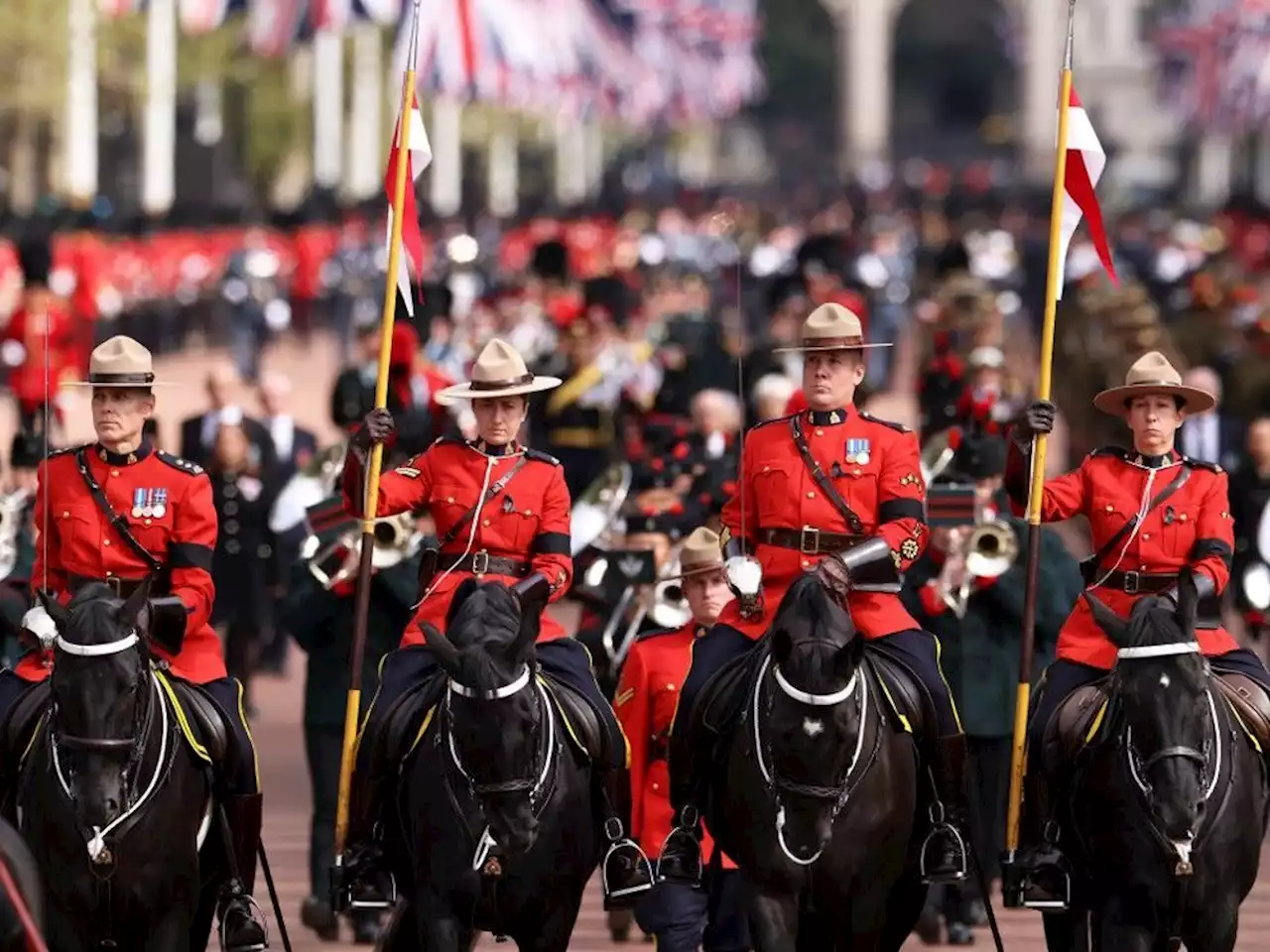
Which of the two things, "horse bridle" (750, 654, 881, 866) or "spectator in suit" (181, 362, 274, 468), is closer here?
"horse bridle" (750, 654, 881, 866)

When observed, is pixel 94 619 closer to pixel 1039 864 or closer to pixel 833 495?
pixel 833 495

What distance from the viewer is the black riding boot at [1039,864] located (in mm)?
12078

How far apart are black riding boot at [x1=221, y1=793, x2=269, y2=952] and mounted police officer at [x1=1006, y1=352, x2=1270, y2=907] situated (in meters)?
2.38

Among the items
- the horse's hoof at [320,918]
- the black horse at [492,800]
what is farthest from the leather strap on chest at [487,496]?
the horse's hoof at [320,918]

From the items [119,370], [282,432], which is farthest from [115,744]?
[282,432]

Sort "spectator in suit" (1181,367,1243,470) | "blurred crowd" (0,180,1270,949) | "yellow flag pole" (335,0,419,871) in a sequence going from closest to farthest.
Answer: "yellow flag pole" (335,0,419,871) → "blurred crowd" (0,180,1270,949) → "spectator in suit" (1181,367,1243,470)

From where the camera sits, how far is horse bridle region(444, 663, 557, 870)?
37.7ft

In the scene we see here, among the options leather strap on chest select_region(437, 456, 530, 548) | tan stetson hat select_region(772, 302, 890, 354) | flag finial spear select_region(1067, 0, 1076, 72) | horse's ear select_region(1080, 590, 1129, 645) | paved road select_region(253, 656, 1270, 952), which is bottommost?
paved road select_region(253, 656, 1270, 952)

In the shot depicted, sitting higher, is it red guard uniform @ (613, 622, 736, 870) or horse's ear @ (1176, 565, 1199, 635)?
horse's ear @ (1176, 565, 1199, 635)

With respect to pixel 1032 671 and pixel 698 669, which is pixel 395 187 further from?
pixel 1032 671

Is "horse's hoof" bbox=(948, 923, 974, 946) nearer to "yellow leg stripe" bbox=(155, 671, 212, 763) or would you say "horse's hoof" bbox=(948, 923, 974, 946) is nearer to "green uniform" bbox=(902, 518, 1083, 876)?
"green uniform" bbox=(902, 518, 1083, 876)

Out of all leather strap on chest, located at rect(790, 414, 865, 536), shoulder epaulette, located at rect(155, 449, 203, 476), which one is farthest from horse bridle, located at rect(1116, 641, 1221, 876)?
shoulder epaulette, located at rect(155, 449, 203, 476)

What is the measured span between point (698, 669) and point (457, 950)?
48.4 inches

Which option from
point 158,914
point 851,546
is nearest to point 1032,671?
point 851,546
